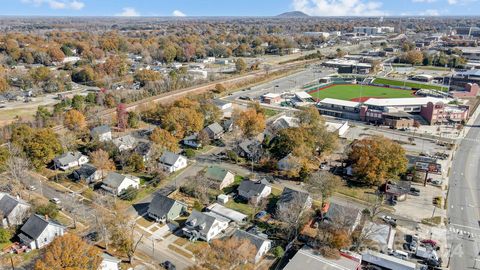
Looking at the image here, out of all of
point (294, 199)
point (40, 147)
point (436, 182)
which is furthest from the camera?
point (40, 147)

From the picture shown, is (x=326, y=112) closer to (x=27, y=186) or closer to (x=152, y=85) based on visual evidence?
(x=152, y=85)

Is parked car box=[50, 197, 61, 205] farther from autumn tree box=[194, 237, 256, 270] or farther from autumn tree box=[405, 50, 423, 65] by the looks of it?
autumn tree box=[405, 50, 423, 65]

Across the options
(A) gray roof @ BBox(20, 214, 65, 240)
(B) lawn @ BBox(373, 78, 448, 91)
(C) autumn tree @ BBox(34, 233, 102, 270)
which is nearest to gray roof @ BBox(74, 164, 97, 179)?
Result: (A) gray roof @ BBox(20, 214, 65, 240)

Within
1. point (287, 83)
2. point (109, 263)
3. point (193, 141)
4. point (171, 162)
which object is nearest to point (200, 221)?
point (109, 263)

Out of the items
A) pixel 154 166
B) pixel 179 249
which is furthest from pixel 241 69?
pixel 179 249

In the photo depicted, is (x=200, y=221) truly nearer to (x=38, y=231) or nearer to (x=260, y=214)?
(x=260, y=214)
